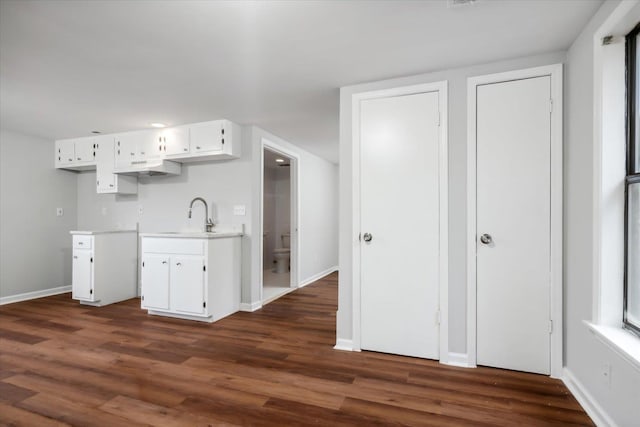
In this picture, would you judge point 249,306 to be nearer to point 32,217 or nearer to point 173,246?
point 173,246

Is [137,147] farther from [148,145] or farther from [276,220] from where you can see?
[276,220]

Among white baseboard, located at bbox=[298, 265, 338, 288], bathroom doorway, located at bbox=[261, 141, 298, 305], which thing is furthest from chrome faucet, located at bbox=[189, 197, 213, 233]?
bathroom doorway, located at bbox=[261, 141, 298, 305]

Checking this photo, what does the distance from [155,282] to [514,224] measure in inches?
143

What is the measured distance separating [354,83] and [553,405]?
267 centimetres

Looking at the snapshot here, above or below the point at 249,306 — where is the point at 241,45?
above

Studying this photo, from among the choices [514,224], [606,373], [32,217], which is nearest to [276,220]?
[32,217]

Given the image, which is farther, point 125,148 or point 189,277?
point 125,148

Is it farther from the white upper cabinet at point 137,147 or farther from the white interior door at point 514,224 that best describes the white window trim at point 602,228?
the white upper cabinet at point 137,147

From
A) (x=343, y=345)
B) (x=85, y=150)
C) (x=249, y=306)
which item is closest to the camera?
(x=343, y=345)

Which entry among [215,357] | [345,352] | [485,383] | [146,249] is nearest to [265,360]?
[215,357]

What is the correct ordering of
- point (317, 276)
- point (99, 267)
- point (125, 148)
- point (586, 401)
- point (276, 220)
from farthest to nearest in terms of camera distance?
1. point (276, 220)
2. point (317, 276)
3. point (125, 148)
4. point (99, 267)
5. point (586, 401)

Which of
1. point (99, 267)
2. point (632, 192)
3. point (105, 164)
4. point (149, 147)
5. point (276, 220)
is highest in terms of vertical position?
point (149, 147)

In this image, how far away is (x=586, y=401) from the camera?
1903mm

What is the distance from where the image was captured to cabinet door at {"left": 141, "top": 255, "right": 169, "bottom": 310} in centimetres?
369
